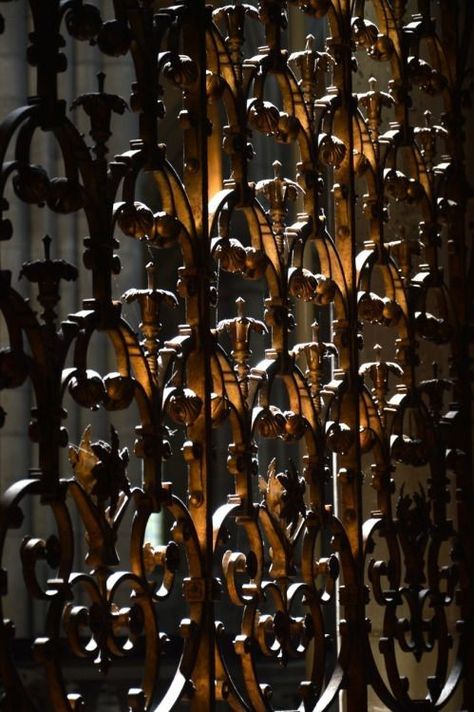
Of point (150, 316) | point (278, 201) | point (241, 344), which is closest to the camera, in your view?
point (150, 316)

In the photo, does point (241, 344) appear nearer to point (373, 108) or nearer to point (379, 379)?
point (379, 379)

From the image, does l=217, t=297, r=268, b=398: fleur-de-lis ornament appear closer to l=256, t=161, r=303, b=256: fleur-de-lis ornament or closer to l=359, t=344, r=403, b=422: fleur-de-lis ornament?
l=256, t=161, r=303, b=256: fleur-de-lis ornament

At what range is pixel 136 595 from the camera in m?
2.01

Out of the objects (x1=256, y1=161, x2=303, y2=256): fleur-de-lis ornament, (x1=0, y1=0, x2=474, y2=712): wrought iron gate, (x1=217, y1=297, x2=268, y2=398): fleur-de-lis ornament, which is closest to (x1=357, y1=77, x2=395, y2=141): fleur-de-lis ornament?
(x1=0, y1=0, x2=474, y2=712): wrought iron gate

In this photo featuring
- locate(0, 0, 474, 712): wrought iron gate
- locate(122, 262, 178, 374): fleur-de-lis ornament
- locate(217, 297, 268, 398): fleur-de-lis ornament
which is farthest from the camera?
locate(217, 297, 268, 398): fleur-de-lis ornament

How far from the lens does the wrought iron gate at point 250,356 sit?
1889 millimetres

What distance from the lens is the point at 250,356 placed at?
2.40 m

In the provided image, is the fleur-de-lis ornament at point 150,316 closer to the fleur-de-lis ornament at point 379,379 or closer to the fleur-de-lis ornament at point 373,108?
the fleur-de-lis ornament at point 379,379

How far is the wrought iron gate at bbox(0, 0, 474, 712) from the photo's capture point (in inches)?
74.4

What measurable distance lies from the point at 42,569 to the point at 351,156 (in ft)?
10.3

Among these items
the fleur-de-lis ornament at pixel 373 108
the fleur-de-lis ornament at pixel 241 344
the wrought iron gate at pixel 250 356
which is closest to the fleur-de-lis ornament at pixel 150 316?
the wrought iron gate at pixel 250 356

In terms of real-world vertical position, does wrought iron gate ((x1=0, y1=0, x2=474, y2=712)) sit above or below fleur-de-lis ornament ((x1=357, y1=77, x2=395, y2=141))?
below

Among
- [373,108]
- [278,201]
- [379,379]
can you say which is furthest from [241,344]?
[373,108]

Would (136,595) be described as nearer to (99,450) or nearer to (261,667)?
(99,450)
